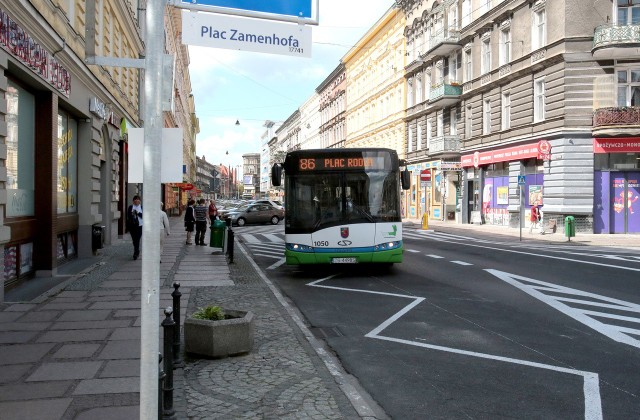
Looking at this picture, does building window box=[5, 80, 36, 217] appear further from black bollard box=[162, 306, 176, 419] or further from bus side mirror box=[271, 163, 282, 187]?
black bollard box=[162, 306, 176, 419]

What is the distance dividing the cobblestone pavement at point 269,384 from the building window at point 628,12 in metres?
26.0

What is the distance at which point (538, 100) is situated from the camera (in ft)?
97.9

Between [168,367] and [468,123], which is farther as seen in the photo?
[468,123]

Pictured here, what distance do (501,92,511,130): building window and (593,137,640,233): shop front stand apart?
6.61 m

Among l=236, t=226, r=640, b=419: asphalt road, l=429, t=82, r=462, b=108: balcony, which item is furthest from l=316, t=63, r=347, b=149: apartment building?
l=236, t=226, r=640, b=419: asphalt road

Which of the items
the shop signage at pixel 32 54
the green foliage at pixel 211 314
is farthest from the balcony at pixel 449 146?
the green foliage at pixel 211 314

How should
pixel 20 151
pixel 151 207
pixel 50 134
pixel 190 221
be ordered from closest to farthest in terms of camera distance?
pixel 151 207, pixel 20 151, pixel 50 134, pixel 190 221

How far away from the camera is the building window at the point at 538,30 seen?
29.2 metres

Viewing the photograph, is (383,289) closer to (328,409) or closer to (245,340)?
(245,340)

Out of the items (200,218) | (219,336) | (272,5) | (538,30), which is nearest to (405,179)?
(219,336)

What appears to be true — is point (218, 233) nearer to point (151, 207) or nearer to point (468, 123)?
point (151, 207)

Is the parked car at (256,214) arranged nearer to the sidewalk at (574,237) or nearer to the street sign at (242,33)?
the sidewalk at (574,237)

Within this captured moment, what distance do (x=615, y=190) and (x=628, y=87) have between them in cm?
477

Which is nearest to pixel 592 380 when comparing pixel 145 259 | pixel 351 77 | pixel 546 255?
pixel 145 259
